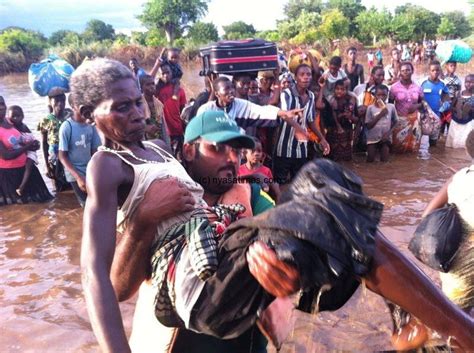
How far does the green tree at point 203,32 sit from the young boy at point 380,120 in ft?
129

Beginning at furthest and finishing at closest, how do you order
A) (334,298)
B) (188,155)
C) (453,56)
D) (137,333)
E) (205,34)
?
A: 1. (205,34)
2. (453,56)
3. (188,155)
4. (137,333)
5. (334,298)

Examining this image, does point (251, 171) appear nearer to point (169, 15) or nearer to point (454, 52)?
point (454, 52)

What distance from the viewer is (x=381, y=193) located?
6172mm

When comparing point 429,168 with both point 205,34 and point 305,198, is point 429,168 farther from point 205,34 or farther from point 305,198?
point 205,34

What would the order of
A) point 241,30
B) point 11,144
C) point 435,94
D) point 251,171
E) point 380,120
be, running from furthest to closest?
point 241,30, point 435,94, point 380,120, point 11,144, point 251,171

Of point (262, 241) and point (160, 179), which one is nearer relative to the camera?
point (262, 241)

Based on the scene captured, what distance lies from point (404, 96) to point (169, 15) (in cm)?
4357

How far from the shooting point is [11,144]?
578cm

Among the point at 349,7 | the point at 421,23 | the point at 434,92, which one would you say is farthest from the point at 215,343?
the point at 349,7

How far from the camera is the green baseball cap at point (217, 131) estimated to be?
155 centimetres

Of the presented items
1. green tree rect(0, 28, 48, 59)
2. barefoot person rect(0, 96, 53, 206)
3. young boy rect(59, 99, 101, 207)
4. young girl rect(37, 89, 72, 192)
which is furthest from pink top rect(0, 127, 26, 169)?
green tree rect(0, 28, 48, 59)

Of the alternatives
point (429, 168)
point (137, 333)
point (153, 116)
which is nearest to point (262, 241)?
point (137, 333)

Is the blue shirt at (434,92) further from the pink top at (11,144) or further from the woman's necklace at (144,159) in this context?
the woman's necklace at (144,159)

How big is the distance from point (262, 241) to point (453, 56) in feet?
29.0
